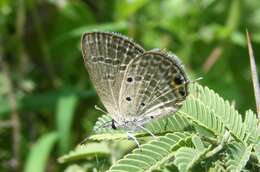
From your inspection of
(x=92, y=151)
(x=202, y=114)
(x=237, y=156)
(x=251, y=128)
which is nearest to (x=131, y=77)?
(x=92, y=151)

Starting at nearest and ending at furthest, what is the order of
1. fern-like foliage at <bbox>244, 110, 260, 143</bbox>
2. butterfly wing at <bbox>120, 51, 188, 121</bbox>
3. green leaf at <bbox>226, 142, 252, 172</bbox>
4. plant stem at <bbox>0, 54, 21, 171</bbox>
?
green leaf at <bbox>226, 142, 252, 172</bbox>, fern-like foliage at <bbox>244, 110, 260, 143</bbox>, butterfly wing at <bbox>120, 51, 188, 121</bbox>, plant stem at <bbox>0, 54, 21, 171</bbox>

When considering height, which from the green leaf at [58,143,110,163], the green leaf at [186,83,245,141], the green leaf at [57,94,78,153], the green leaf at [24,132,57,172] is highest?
the green leaf at [57,94,78,153]

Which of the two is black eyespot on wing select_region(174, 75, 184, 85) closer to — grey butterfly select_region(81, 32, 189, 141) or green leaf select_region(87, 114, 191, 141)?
grey butterfly select_region(81, 32, 189, 141)

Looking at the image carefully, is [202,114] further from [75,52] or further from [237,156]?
[75,52]

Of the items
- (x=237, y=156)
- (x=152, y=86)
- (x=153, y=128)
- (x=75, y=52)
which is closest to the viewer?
(x=237, y=156)

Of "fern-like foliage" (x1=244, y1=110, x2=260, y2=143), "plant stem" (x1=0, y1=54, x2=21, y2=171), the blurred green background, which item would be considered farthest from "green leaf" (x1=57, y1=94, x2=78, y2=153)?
"fern-like foliage" (x1=244, y1=110, x2=260, y2=143)

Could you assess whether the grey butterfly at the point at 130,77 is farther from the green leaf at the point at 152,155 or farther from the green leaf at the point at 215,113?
the green leaf at the point at 152,155
